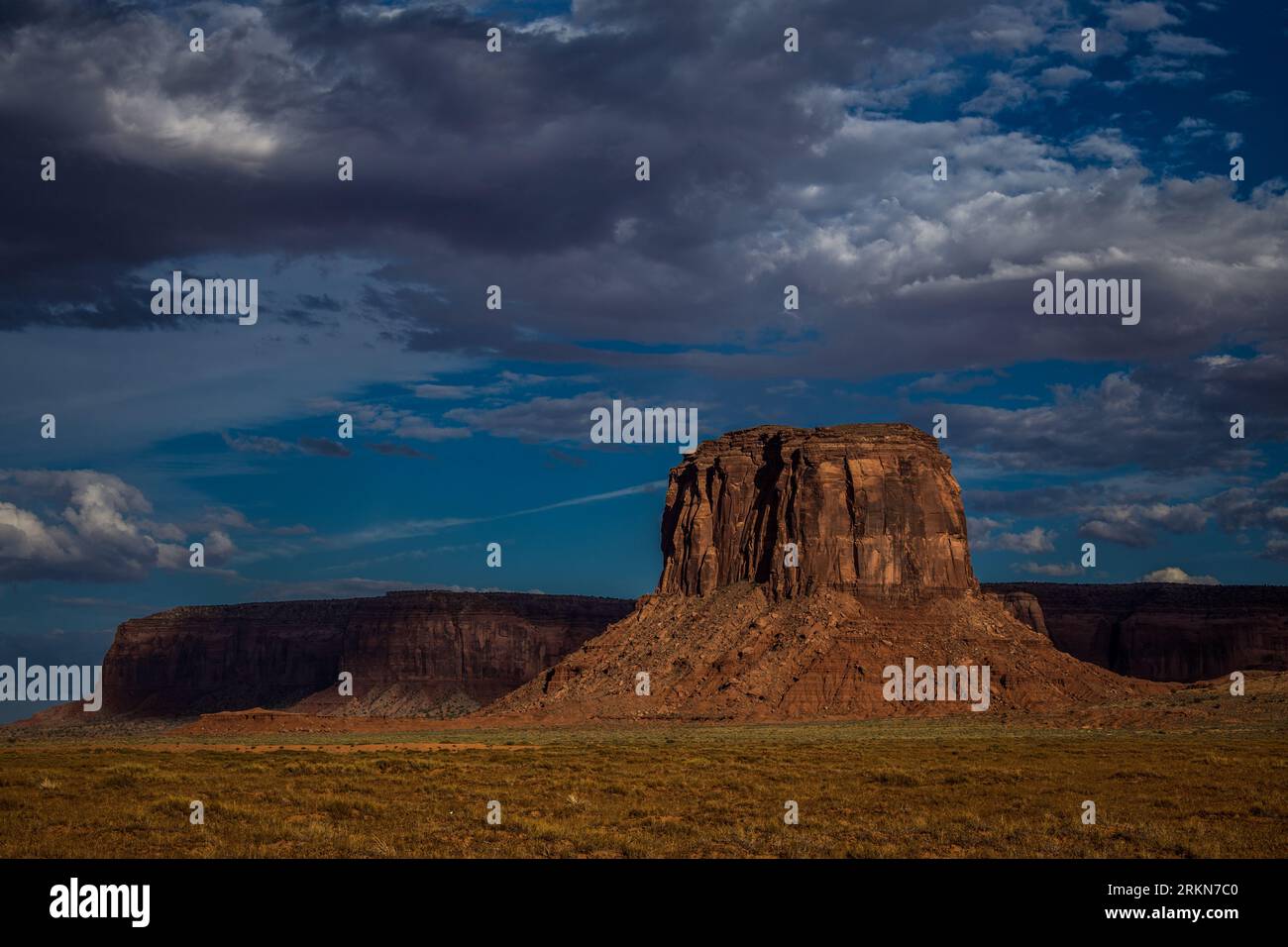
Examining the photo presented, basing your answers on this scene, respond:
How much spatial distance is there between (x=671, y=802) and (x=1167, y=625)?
149 metres

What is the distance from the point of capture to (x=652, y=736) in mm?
66062

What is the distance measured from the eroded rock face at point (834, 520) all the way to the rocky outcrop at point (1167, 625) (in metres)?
56.2

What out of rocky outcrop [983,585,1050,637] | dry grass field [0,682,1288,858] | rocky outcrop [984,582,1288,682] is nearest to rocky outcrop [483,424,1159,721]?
dry grass field [0,682,1288,858]

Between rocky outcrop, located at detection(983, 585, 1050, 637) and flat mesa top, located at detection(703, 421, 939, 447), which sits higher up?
flat mesa top, located at detection(703, 421, 939, 447)

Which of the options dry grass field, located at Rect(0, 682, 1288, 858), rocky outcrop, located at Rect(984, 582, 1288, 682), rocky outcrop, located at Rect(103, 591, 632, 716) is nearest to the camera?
dry grass field, located at Rect(0, 682, 1288, 858)

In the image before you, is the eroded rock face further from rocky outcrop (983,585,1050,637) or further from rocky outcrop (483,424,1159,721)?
rocky outcrop (983,585,1050,637)

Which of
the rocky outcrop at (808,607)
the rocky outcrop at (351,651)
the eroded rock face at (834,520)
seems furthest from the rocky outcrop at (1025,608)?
the rocky outcrop at (351,651)

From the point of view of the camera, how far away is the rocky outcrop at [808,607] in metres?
91.1

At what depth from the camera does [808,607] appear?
102 m

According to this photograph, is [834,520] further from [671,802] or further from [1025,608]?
[671,802]

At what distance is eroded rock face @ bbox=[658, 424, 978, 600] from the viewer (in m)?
104

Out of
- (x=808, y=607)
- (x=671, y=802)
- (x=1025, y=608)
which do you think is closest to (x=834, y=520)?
(x=808, y=607)

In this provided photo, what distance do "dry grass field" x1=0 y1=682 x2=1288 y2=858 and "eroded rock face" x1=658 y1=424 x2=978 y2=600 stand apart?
5556 cm

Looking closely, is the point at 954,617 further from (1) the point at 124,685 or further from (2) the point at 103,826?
(1) the point at 124,685
